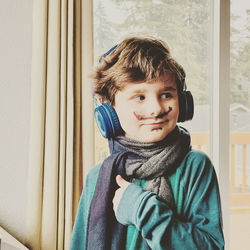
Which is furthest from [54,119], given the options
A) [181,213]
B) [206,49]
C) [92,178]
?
[206,49]

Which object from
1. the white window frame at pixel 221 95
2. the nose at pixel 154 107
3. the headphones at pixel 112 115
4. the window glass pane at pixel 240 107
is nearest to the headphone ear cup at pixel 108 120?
the headphones at pixel 112 115

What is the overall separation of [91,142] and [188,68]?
783 millimetres

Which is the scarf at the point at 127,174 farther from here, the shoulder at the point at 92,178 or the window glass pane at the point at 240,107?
the window glass pane at the point at 240,107

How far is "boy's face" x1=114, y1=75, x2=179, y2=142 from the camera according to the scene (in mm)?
928

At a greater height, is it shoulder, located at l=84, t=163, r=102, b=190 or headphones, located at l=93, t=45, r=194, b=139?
headphones, located at l=93, t=45, r=194, b=139

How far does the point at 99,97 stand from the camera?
3.43ft

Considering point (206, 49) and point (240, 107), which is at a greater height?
point (206, 49)

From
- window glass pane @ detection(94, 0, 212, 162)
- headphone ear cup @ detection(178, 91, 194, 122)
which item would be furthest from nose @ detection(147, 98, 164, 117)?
window glass pane @ detection(94, 0, 212, 162)

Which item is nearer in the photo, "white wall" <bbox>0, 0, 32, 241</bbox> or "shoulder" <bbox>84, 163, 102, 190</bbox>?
"shoulder" <bbox>84, 163, 102, 190</bbox>

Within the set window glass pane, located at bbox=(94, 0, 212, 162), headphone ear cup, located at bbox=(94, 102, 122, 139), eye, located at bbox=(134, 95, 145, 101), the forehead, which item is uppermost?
window glass pane, located at bbox=(94, 0, 212, 162)

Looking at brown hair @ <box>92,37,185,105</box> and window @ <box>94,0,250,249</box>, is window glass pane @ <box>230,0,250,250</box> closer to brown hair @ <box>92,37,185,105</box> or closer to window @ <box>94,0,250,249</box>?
window @ <box>94,0,250,249</box>

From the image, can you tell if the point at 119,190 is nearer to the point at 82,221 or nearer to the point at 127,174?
the point at 127,174

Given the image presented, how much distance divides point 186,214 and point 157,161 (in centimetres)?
18

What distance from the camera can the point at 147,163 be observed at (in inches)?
36.3
